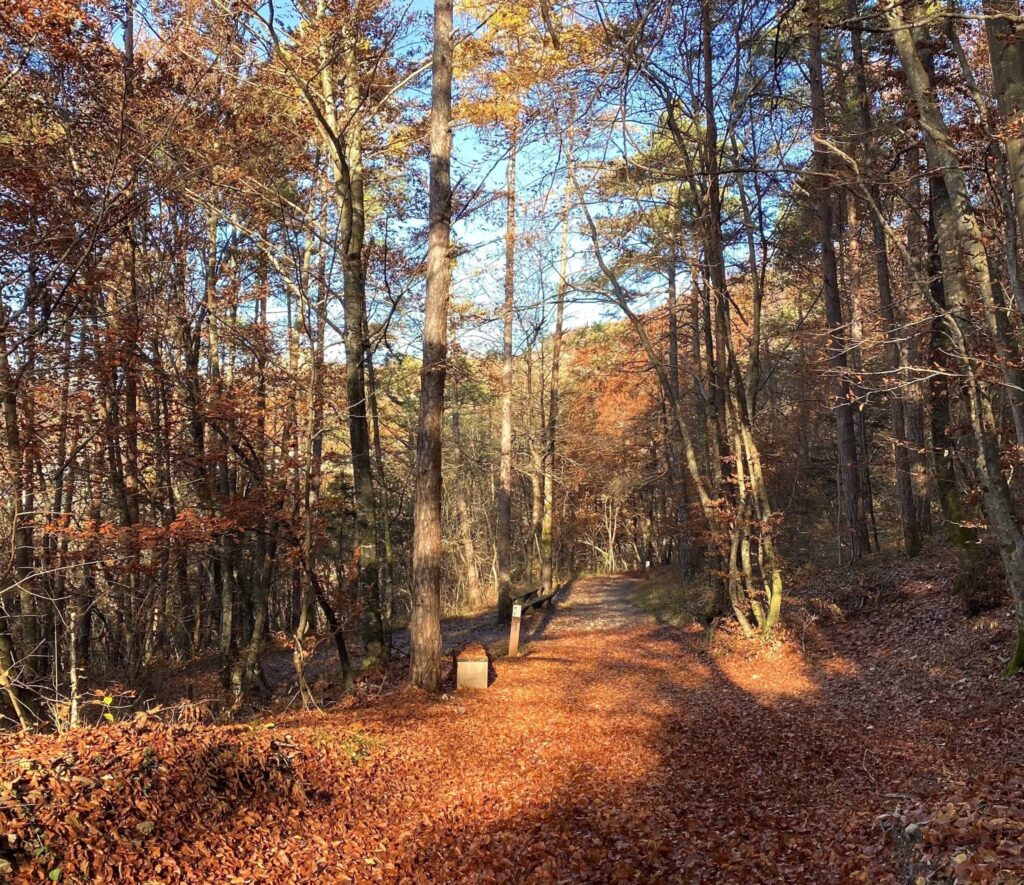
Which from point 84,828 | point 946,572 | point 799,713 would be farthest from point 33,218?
point 946,572

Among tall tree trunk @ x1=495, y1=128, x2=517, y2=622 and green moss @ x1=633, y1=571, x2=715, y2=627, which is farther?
tall tree trunk @ x1=495, y1=128, x2=517, y2=622

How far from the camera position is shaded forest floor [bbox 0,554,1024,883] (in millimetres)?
3521

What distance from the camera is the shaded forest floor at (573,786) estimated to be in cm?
352

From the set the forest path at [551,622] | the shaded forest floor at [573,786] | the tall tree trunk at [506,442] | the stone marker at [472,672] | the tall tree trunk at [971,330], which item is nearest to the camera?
the shaded forest floor at [573,786]

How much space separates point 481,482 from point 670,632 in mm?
18277

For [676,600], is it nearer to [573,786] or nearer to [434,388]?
[434,388]

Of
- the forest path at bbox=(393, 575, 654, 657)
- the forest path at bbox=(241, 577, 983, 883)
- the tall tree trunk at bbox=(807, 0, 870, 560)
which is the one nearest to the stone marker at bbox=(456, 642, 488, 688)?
the forest path at bbox=(241, 577, 983, 883)

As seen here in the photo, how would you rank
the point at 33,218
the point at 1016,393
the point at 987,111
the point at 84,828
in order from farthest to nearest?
the point at 33,218, the point at 1016,393, the point at 987,111, the point at 84,828

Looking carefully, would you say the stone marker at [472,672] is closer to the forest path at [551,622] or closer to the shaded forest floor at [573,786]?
the shaded forest floor at [573,786]

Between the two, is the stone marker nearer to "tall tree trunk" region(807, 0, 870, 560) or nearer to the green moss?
the green moss

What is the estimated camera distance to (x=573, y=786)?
18.5 ft

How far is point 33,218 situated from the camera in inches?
332

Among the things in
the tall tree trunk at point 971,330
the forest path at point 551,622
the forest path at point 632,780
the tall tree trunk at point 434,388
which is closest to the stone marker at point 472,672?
the forest path at point 632,780

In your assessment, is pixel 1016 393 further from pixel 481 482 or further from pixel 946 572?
pixel 481 482
